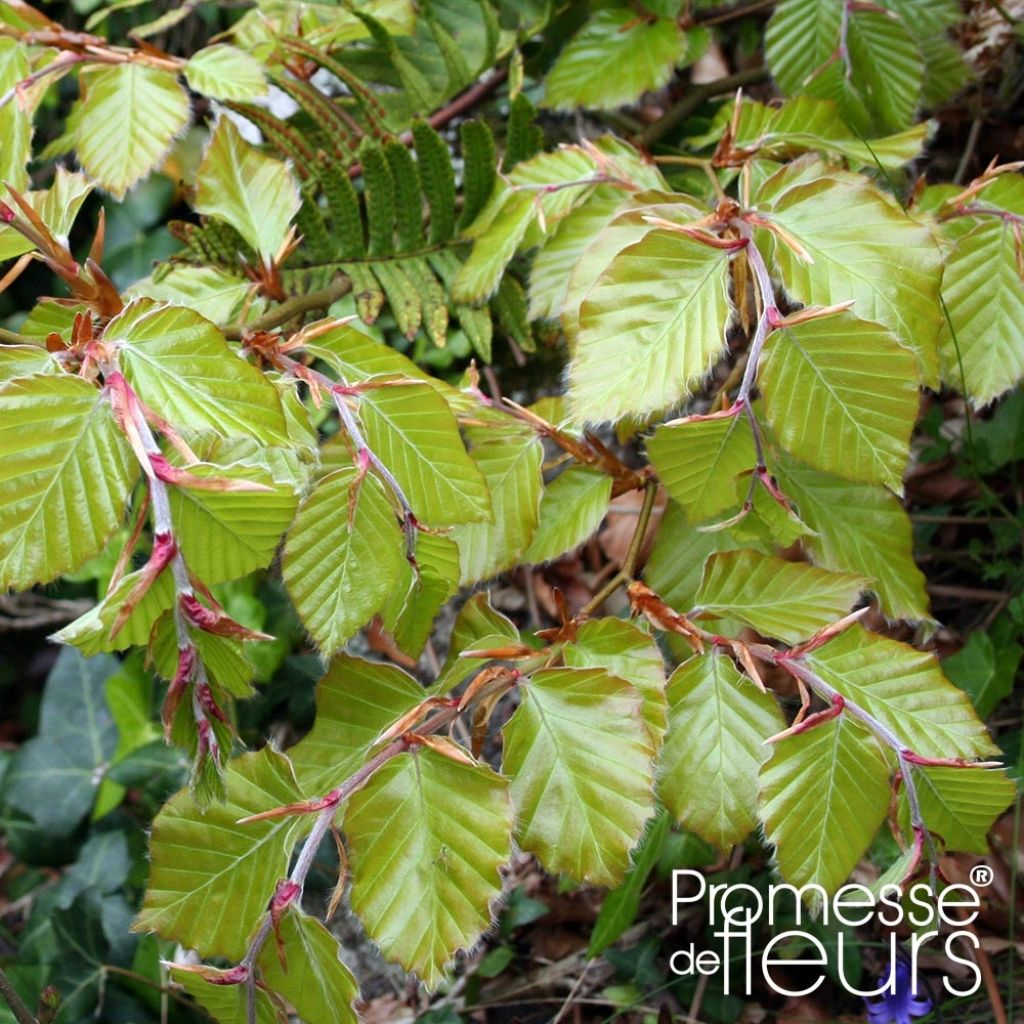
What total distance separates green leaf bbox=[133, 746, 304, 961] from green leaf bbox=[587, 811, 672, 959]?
1.52ft

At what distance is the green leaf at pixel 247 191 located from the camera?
3.38 feet

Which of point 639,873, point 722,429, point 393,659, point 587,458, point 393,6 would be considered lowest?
point 393,659

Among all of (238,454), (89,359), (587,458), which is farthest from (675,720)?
(89,359)

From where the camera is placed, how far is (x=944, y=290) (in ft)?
3.09

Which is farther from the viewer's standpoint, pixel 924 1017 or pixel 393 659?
pixel 393 659

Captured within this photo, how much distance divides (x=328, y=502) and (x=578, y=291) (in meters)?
0.33

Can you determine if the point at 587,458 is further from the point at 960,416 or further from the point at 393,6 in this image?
the point at 960,416

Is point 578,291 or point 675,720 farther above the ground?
point 578,291

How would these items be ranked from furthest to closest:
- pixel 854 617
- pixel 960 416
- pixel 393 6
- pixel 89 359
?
1. pixel 960 416
2. pixel 393 6
3. pixel 854 617
4. pixel 89 359

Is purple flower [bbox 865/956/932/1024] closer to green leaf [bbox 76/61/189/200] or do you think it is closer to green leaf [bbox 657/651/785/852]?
green leaf [bbox 657/651/785/852]

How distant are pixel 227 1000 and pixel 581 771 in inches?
12.5

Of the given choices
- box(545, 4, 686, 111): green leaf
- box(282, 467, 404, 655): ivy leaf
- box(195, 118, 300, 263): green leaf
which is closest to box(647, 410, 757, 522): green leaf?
box(282, 467, 404, 655): ivy leaf

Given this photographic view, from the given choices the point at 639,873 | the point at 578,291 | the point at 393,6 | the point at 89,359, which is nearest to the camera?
the point at 89,359

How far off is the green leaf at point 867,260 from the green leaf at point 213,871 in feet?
1.87
